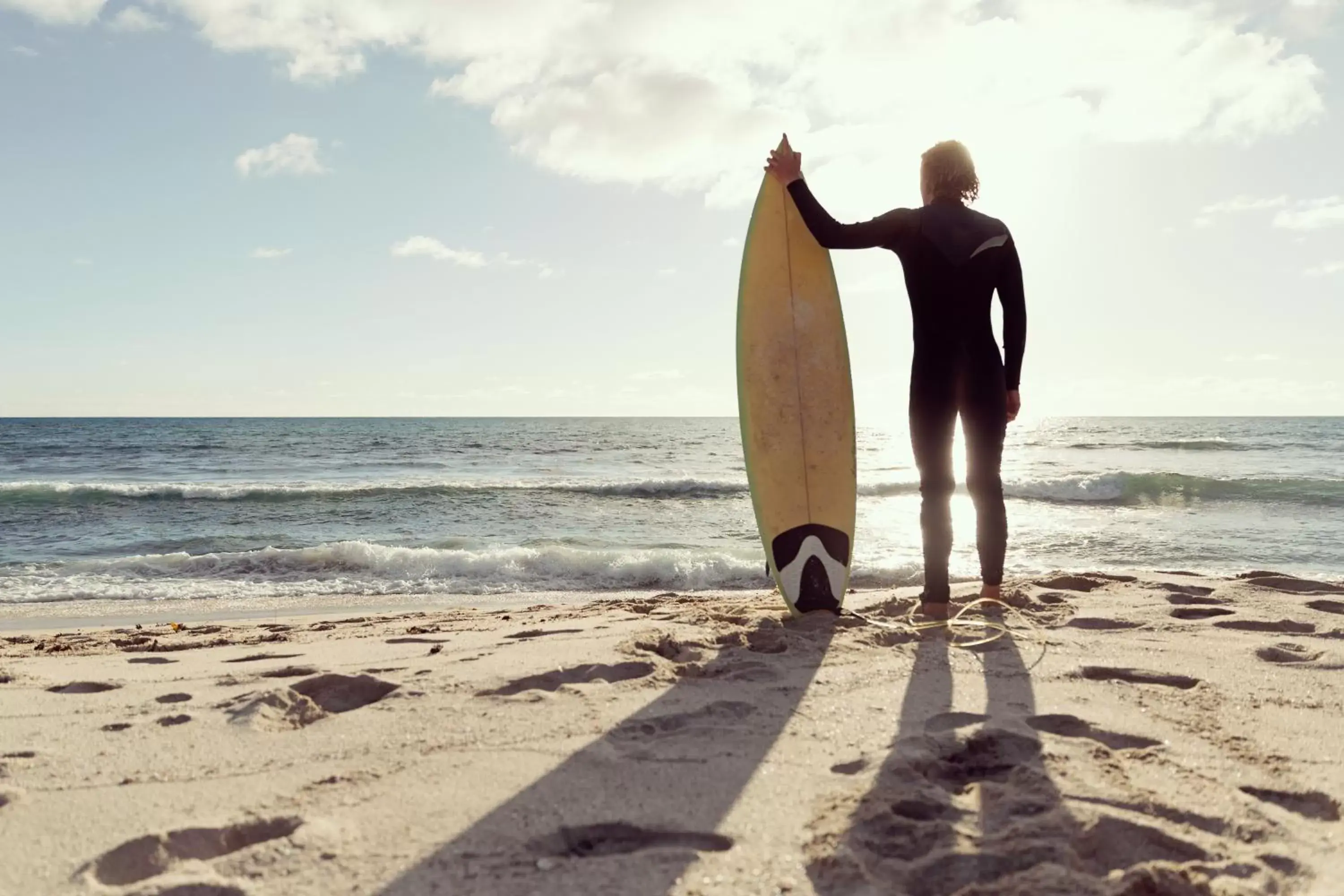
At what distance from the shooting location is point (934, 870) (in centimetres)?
127

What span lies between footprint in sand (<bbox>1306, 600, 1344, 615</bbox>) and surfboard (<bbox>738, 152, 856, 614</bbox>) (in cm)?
184

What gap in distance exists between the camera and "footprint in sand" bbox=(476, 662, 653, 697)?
2262mm

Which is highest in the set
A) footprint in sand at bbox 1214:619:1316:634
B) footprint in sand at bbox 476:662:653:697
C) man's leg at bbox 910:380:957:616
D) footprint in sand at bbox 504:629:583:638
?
man's leg at bbox 910:380:957:616

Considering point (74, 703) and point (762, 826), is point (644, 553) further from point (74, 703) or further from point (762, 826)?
point (762, 826)

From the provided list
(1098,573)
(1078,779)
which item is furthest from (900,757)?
(1098,573)

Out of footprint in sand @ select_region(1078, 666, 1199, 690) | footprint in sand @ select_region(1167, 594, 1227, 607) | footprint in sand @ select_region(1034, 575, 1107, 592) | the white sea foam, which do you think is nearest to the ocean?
the white sea foam

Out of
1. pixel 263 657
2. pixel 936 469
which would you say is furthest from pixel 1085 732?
pixel 263 657

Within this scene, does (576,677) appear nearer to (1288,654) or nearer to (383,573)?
(1288,654)

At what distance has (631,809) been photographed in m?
1.50

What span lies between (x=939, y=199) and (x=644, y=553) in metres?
4.82

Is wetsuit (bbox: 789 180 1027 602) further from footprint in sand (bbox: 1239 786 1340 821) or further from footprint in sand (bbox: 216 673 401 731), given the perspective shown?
footprint in sand (bbox: 216 673 401 731)

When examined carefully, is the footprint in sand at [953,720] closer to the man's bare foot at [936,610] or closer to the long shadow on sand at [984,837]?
the long shadow on sand at [984,837]

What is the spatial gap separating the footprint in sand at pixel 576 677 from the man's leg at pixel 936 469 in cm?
118

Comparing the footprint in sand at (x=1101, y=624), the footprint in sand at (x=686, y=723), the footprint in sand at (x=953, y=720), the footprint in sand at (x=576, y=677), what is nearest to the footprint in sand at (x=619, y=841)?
the footprint in sand at (x=686, y=723)
